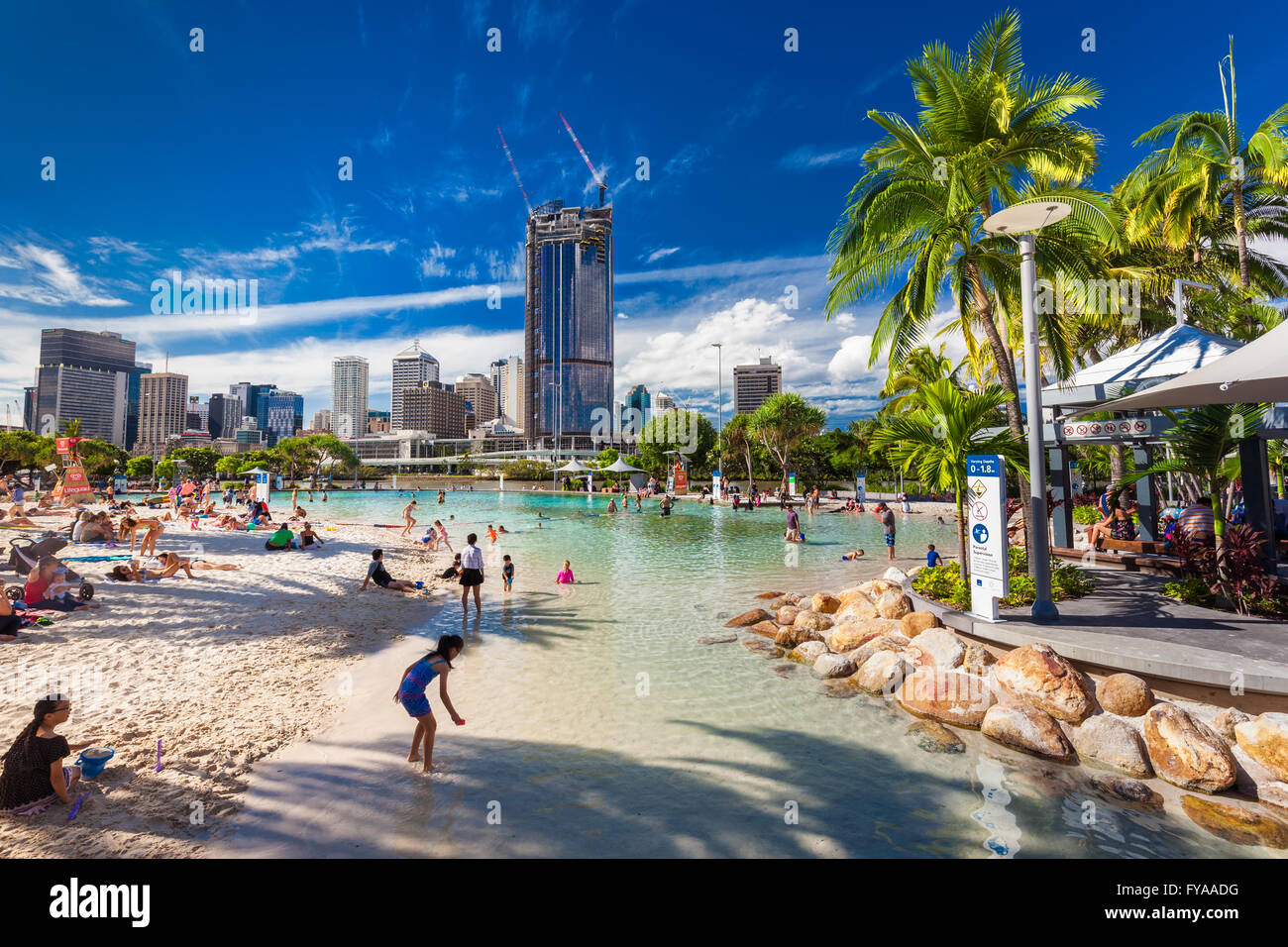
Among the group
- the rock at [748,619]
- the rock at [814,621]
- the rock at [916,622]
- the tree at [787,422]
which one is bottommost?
the rock at [748,619]

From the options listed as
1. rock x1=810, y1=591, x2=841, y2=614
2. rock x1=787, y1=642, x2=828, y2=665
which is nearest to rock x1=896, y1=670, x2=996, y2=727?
rock x1=787, y1=642, x2=828, y2=665

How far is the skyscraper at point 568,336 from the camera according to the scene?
18962 centimetres

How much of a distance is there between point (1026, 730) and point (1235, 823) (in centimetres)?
165

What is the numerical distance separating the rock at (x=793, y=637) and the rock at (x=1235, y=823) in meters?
5.55

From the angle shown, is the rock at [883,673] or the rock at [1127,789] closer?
the rock at [1127,789]

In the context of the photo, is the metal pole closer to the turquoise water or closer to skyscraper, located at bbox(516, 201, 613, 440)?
the turquoise water

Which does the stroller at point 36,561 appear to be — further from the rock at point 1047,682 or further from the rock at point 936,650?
the rock at point 1047,682

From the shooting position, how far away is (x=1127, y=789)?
17.6ft

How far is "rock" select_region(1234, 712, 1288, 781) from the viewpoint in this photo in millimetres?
5164

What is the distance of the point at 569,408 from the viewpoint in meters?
189

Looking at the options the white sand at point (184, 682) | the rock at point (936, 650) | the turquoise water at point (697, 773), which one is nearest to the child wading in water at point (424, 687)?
the turquoise water at point (697, 773)

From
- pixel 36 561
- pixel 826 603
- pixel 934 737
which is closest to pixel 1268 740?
pixel 934 737

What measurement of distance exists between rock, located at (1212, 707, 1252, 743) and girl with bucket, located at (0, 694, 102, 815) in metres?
11.1
